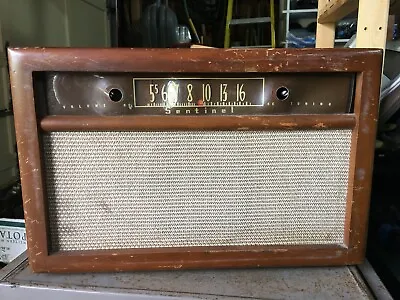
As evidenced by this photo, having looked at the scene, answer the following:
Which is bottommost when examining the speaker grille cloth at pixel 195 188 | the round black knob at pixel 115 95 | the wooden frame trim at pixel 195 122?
the speaker grille cloth at pixel 195 188

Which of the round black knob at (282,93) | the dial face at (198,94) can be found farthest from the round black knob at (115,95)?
the round black knob at (282,93)

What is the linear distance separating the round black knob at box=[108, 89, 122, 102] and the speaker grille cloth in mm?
44

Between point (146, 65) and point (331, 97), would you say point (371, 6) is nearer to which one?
point (331, 97)

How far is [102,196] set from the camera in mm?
505

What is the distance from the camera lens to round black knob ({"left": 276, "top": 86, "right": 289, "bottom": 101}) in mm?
489

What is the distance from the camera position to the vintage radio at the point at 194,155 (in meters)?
0.47

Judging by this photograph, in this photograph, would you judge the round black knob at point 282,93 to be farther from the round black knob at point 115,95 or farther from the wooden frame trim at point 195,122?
the round black knob at point 115,95

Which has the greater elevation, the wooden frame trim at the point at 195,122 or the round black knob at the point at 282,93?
the round black knob at the point at 282,93

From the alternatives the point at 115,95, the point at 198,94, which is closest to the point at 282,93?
the point at 198,94

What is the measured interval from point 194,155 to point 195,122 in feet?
0.14

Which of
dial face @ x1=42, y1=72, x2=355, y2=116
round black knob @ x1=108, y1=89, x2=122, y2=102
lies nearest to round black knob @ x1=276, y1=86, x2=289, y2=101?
dial face @ x1=42, y1=72, x2=355, y2=116

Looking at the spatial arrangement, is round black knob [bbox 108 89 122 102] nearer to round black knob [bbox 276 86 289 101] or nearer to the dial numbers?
the dial numbers

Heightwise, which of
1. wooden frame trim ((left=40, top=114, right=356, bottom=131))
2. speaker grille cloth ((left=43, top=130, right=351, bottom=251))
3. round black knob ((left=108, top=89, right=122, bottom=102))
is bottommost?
speaker grille cloth ((left=43, top=130, right=351, bottom=251))

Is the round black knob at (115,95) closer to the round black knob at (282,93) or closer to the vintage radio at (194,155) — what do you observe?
the vintage radio at (194,155)
